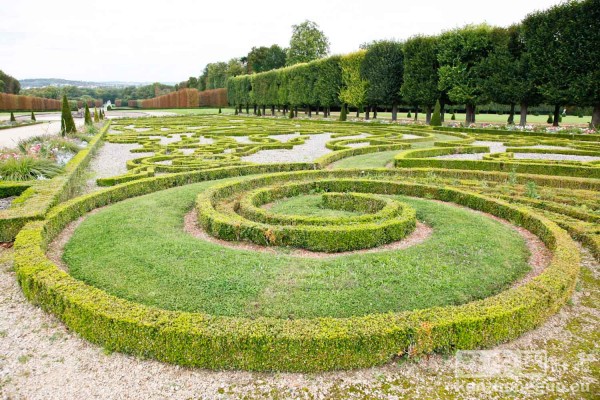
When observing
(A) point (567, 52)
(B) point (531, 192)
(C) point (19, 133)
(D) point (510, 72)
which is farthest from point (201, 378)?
(D) point (510, 72)

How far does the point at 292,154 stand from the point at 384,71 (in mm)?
23942

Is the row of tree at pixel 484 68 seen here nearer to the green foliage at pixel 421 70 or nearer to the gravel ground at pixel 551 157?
the green foliage at pixel 421 70

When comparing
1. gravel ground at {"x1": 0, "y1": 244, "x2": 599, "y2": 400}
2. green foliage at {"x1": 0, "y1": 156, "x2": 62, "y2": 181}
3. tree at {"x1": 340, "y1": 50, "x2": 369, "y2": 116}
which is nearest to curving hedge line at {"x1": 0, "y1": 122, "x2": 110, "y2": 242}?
green foliage at {"x1": 0, "y1": 156, "x2": 62, "y2": 181}

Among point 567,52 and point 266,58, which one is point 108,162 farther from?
point 266,58

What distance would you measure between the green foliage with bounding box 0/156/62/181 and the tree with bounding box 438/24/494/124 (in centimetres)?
2722

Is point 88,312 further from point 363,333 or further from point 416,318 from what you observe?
point 416,318

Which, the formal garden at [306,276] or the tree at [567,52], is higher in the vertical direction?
the tree at [567,52]

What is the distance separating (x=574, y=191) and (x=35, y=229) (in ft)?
36.0

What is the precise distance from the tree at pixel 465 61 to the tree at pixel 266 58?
206 feet

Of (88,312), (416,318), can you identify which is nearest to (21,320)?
(88,312)

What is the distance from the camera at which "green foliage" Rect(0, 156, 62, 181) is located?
34.4 ft

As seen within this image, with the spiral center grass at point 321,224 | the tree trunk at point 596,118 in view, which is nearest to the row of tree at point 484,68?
the tree trunk at point 596,118

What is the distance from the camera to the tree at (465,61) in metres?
30.1

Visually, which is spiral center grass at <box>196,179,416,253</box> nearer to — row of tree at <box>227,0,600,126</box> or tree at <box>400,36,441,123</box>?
row of tree at <box>227,0,600,126</box>
